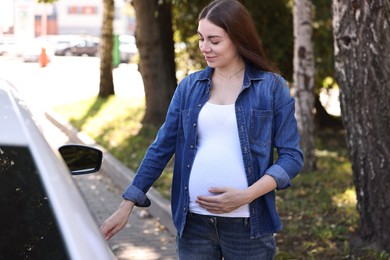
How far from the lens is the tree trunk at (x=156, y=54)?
14344mm

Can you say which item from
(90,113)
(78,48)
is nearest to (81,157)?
(90,113)

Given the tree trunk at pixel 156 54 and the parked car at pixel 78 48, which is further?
the parked car at pixel 78 48

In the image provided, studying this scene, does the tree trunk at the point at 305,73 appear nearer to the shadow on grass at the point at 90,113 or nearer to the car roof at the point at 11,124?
the shadow on grass at the point at 90,113

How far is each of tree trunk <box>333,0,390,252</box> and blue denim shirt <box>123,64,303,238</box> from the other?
9.68 feet

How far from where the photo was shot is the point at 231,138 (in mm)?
3307

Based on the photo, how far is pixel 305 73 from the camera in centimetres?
1053

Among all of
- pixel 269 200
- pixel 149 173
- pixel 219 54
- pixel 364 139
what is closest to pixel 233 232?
pixel 269 200

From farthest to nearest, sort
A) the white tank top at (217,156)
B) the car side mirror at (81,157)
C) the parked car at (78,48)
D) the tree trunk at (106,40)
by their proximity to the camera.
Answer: the parked car at (78,48)
the tree trunk at (106,40)
the car side mirror at (81,157)
the white tank top at (217,156)

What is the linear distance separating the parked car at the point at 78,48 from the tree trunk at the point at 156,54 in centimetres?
3755

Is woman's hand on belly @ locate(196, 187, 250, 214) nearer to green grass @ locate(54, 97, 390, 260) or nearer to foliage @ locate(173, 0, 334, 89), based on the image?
green grass @ locate(54, 97, 390, 260)

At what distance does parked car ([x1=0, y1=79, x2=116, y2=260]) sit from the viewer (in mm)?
2109

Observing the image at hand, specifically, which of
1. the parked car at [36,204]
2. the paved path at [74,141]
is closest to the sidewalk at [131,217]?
the paved path at [74,141]

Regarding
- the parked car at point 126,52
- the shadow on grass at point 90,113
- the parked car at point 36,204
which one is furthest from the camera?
the parked car at point 126,52

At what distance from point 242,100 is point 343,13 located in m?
3.24
